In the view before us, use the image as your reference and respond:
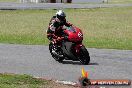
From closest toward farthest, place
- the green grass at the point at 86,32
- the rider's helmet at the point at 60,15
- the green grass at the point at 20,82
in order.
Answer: the green grass at the point at 20,82, the rider's helmet at the point at 60,15, the green grass at the point at 86,32

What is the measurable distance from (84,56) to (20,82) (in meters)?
4.22

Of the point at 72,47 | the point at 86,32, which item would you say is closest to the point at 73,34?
the point at 72,47

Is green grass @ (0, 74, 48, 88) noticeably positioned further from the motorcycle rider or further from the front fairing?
the motorcycle rider

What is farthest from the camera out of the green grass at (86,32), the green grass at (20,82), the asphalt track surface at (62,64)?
the green grass at (86,32)

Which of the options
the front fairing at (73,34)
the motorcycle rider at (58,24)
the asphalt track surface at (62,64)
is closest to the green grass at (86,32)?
the asphalt track surface at (62,64)

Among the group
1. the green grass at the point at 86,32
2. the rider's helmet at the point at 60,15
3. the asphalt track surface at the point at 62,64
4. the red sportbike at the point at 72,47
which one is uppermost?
the rider's helmet at the point at 60,15

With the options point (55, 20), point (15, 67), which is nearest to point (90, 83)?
point (15, 67)

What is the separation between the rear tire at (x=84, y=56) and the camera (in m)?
13.1

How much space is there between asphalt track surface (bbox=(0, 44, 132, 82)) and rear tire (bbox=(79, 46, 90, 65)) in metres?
0.18

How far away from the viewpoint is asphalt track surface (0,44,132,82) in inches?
450

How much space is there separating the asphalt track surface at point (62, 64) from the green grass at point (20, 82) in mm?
1250

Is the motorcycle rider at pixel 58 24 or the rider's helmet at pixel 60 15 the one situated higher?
the rider's helmet at pixel 60 15

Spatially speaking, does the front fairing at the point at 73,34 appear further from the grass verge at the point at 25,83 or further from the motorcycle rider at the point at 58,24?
the grass verge at the point at 25,83

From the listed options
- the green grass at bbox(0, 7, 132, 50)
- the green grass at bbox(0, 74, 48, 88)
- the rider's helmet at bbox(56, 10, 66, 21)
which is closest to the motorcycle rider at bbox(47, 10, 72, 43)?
the rider's helmet at bbox(56, 10, 66, 21)
